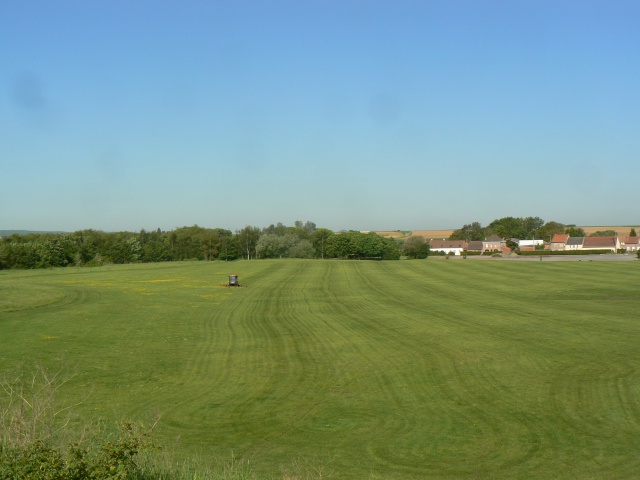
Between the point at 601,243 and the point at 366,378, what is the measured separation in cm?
15127

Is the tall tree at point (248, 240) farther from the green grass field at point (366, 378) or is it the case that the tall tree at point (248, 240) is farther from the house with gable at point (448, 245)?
the green grass field at point (366, 378)

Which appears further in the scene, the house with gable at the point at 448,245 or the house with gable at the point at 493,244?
the house with gable at the point at 448,245

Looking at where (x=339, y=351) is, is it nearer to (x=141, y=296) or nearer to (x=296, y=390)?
(x=296, y=390)

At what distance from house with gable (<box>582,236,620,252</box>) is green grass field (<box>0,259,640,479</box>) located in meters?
120

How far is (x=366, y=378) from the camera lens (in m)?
18.7

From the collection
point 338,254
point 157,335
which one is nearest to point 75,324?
point 157,335

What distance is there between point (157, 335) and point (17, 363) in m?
7.77

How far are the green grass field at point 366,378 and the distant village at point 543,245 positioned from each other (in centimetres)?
10769

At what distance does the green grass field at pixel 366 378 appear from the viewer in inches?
484

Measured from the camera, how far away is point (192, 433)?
13555 mm

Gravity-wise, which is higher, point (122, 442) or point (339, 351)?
point (122, 442)

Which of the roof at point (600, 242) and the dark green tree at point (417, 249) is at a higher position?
the roof at point (600, 242)

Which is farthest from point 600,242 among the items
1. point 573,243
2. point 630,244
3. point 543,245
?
point 543,245

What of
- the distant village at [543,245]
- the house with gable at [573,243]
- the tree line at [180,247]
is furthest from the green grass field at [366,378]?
the house with gable at [573,243]
